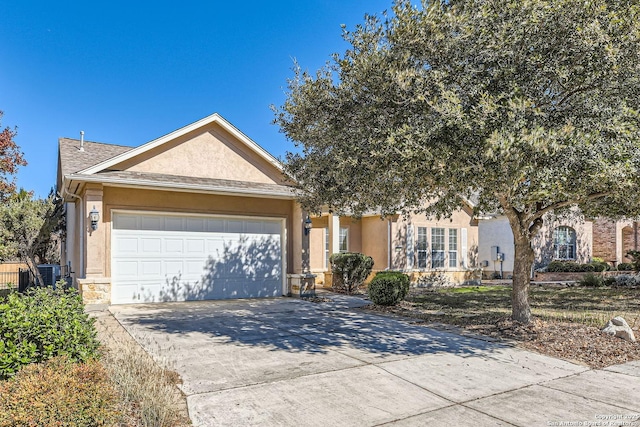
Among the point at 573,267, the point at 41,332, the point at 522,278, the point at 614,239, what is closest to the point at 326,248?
the point at 522,278

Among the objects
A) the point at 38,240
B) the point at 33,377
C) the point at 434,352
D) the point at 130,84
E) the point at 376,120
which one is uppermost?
the point at 130,84

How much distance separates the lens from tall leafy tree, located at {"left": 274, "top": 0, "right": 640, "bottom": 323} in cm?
607

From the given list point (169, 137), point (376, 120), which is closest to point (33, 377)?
point (376, 120)

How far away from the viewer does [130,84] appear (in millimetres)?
18797

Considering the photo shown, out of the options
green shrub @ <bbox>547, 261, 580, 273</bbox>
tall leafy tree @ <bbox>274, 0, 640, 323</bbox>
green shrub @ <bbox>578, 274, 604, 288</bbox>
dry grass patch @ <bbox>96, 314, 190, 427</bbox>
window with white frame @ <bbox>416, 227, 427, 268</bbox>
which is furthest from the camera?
green shrub @ <bbox>547, 261, 580, 273</bbox>

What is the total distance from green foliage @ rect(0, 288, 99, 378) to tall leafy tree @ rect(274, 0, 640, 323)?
14.7 ft

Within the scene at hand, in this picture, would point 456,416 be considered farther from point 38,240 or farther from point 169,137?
point 38,240

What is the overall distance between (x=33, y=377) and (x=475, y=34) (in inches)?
271

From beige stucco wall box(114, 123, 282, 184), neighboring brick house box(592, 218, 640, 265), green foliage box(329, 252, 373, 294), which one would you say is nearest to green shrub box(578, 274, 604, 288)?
green foliage box(329, 252, 373, 294)

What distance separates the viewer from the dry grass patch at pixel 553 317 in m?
7.40

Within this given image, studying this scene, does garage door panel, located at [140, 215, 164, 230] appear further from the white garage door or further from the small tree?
the small tree

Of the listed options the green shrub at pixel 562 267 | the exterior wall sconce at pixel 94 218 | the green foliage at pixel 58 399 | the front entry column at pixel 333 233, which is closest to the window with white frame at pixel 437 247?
the front entry column at pixel 333 233

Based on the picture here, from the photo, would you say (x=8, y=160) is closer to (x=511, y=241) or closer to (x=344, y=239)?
(x=344, y=239)

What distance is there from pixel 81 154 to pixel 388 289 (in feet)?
35.5
